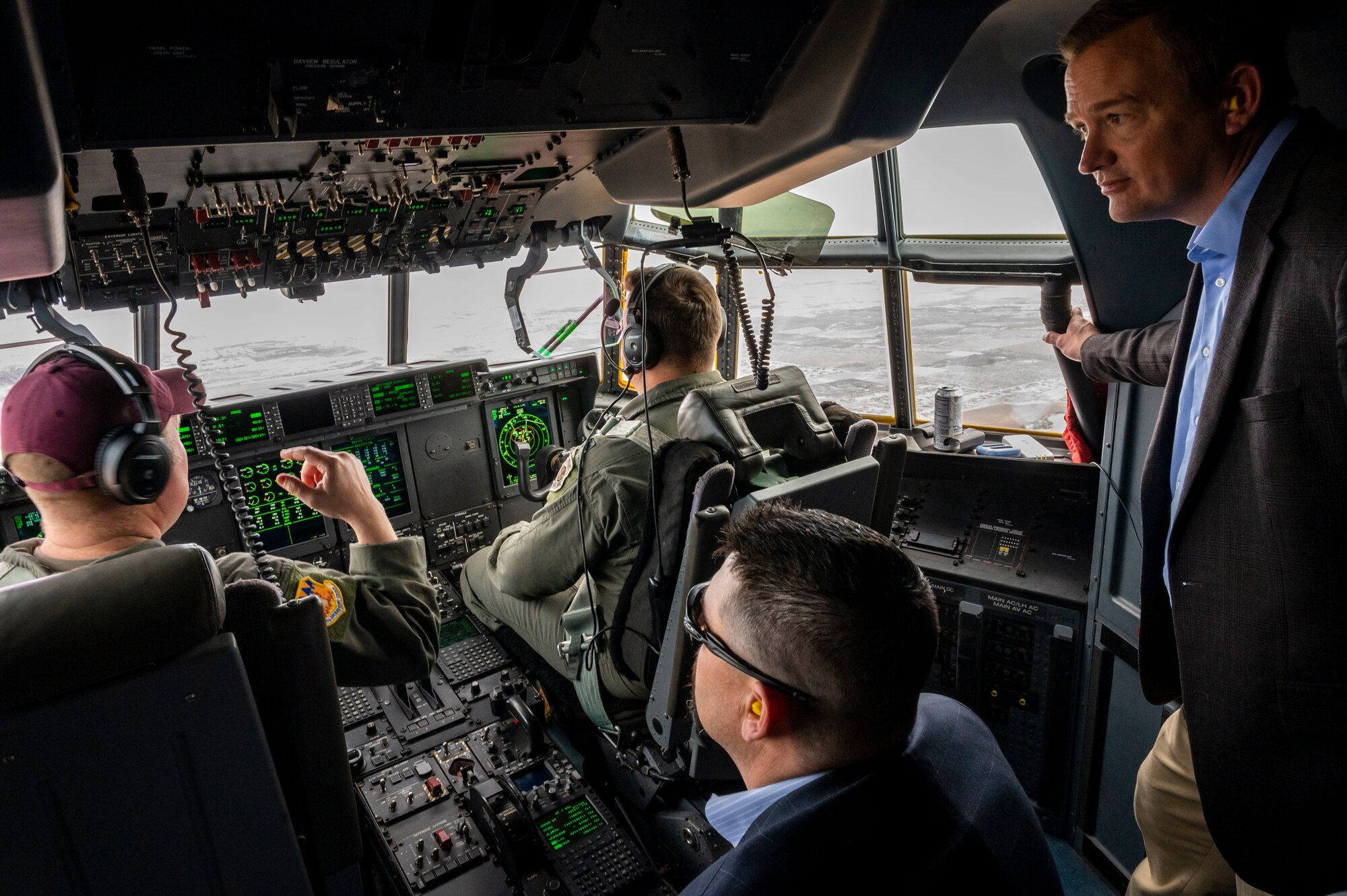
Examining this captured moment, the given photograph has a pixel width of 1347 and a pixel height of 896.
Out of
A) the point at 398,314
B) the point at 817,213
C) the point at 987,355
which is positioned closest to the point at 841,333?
the point at 987,355

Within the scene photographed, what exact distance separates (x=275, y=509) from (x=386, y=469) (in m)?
0.39

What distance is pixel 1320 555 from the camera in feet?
3.14

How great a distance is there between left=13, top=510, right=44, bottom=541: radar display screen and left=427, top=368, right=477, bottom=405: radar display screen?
4.01 feet

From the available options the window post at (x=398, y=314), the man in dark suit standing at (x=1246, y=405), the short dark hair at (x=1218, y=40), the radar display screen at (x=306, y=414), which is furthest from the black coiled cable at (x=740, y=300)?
the window post at (x=398, y=314)

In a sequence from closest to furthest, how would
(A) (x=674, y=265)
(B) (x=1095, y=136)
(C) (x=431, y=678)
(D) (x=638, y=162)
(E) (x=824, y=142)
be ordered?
(B) (x=1095, y=136) < (E) (x=824, y=142) < (D) (x=638, y=162) < (A) (x=674, y=265) < (C) (x=431, y=678)

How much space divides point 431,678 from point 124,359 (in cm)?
152

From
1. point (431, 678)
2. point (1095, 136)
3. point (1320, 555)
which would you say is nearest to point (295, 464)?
point (431, 678)

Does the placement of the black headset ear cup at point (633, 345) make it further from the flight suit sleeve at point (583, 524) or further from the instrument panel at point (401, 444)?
the instrument panel at point (401, 444)

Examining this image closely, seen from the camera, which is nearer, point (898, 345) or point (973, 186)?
point (973, 186)

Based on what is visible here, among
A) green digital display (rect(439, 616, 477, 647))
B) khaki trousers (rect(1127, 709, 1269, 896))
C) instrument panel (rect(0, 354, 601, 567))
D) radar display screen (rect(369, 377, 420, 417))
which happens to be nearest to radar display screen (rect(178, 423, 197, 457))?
instrument panel (rect(0, 354, 601, 567))

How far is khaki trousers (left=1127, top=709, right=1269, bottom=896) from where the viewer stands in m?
1.42

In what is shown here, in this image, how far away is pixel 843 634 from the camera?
86 cm

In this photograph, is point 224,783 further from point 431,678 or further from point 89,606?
point 431,678

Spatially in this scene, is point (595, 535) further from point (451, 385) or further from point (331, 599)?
point (451, 385)
